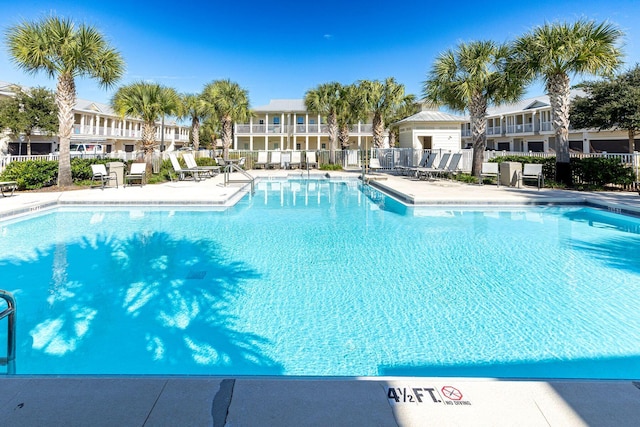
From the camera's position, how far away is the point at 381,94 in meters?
26.0

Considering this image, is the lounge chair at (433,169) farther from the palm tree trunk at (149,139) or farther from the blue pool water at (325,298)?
the palm tree trunk at (149,139)

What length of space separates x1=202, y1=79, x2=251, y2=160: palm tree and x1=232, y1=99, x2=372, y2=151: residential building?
488 inches

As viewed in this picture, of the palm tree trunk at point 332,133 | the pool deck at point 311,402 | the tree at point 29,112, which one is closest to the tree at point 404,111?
the palm tree trunk at point 332,133

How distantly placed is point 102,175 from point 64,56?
4.04m

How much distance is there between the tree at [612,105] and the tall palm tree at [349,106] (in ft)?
54.7

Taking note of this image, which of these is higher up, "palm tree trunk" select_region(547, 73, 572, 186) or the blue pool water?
"palm tree trunk" select_region(547, 73, 572, 186)

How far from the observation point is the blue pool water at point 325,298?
3289 millimetres

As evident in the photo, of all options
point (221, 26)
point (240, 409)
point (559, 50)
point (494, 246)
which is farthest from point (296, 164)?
point (240, 409)

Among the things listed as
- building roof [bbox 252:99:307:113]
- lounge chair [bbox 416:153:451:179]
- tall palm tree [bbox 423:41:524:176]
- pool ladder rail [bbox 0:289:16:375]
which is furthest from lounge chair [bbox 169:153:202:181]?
building roof [bbox 252:99:307:113]

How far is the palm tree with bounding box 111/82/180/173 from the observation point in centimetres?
1753

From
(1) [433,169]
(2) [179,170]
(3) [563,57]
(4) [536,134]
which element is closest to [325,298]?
(3) [563,57]

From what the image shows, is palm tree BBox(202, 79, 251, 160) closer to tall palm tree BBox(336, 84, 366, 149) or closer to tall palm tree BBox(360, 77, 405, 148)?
tall palm tree BBox(336, 84, 366, 149)

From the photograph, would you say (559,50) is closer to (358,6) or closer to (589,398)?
(358,6)

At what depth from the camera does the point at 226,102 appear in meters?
28.2
